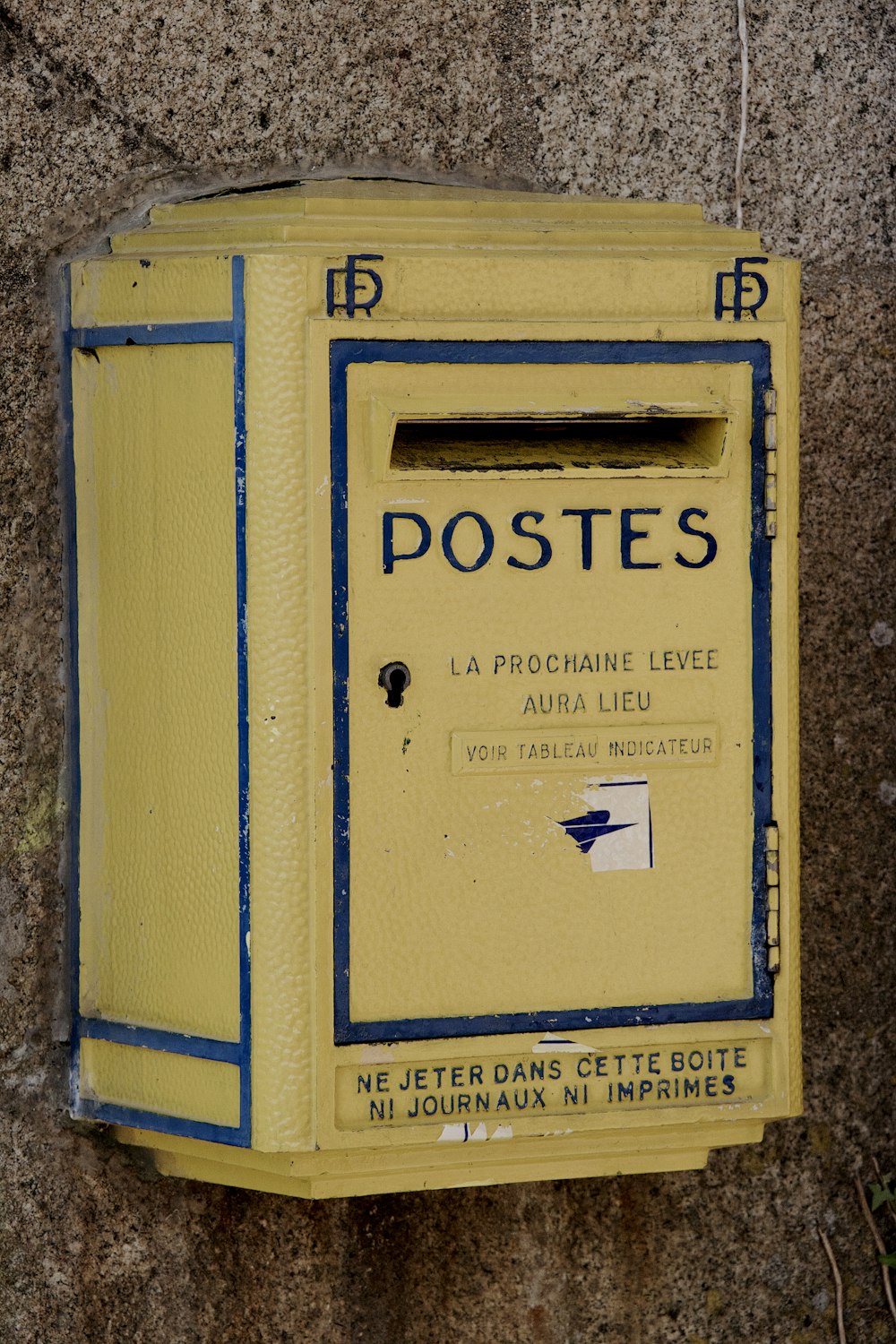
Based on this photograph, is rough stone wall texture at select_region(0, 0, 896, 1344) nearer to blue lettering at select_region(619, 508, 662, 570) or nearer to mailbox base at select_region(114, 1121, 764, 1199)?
mailbox base at select_region(114, 1121, 764, 1199)

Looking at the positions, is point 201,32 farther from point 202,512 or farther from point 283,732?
point 283,732

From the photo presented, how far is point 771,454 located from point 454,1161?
2.58ft

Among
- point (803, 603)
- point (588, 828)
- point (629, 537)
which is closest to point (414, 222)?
point (629, 537)

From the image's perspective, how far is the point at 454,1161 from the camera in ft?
5.42

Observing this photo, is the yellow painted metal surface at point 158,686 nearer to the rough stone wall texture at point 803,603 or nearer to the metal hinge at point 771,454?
the rough stone wall texture at point 803,603

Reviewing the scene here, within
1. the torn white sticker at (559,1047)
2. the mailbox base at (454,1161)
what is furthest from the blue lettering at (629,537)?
the mailbox base at (454,1161)

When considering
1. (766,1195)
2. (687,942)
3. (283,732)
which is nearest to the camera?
(283,732)

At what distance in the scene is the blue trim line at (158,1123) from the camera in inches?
63.7

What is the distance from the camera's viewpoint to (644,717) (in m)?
1.62

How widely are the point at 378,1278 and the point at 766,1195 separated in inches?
20.4

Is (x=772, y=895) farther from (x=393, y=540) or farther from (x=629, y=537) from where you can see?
(x=393, y=540)

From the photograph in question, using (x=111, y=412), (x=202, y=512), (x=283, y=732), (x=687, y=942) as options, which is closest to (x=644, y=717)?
(x=687, y=942)

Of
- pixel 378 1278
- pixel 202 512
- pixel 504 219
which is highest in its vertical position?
pixel 504 219

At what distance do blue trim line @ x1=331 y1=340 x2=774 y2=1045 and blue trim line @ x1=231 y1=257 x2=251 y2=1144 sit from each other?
0.09 m
